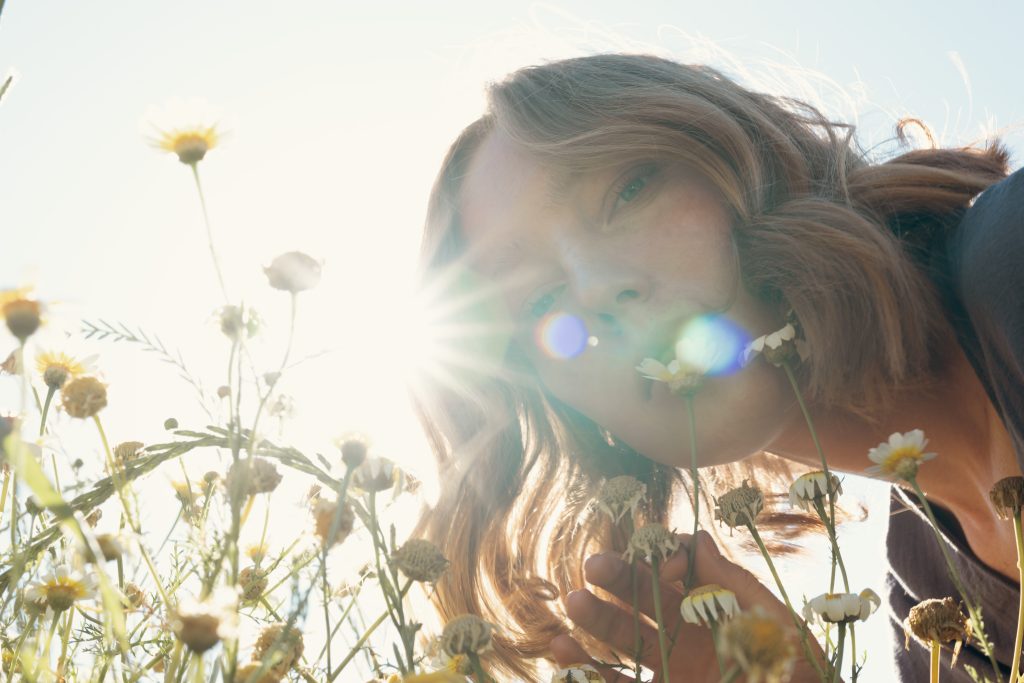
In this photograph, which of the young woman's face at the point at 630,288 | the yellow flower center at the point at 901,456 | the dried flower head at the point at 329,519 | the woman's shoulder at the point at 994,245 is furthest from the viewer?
the young woman's face at the point at 630,288

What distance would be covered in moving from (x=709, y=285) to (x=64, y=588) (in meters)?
1.02

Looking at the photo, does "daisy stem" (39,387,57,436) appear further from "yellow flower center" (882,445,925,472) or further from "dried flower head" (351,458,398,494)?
"yellow flower center" (882,445,925,472)

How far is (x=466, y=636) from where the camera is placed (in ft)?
2.41

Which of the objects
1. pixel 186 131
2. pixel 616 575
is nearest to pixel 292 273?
pixel 186 131

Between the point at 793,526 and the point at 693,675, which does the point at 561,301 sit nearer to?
the point at 693,675

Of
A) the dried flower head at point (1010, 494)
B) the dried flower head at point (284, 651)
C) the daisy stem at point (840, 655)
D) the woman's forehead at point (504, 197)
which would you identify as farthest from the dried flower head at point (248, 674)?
the woman's forehead at point (504, 197)

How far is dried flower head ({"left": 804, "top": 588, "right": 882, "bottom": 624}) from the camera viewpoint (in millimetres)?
772

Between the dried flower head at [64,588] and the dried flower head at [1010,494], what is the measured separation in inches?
33.0

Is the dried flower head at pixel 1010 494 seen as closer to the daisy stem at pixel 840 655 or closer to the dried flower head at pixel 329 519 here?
the daisy stem at pixel 840 655

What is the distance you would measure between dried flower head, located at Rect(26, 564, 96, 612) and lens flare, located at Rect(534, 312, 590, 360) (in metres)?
0.92

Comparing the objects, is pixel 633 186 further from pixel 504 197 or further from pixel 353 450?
pixel 353 450

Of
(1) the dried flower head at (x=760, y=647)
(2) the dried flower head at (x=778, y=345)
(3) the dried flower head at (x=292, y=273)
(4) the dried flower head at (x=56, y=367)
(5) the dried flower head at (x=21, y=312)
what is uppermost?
(4) the dried flower head at (x=56, y=367)

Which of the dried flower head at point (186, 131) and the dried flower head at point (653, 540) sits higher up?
the dried flower head at point (186, 131)

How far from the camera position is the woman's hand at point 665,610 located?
1.01 metres
